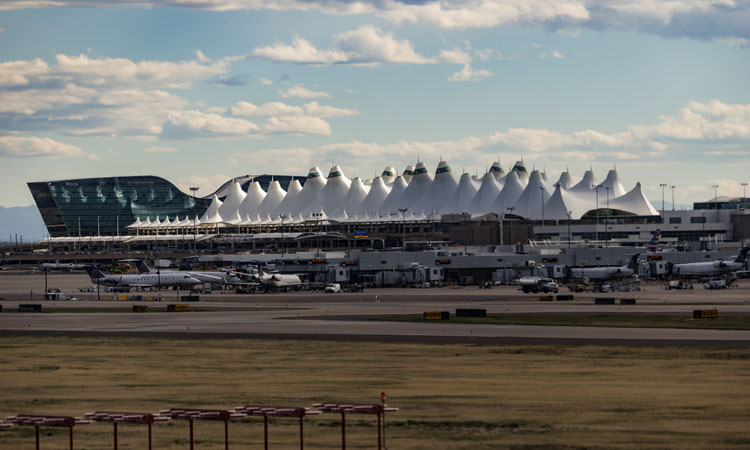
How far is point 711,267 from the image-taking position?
108 metres

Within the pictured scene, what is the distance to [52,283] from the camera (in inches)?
5502

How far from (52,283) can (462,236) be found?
67.5m

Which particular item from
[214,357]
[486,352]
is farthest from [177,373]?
[486,352]

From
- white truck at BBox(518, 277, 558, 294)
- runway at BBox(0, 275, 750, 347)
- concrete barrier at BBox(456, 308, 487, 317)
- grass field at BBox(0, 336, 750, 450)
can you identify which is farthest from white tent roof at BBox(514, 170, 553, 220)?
grass field at BBox(0, 336, 750, 450)

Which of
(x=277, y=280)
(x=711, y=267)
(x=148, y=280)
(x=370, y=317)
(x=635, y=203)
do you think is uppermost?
(x=635, y=203)

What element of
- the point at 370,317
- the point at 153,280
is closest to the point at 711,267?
the point at 370,317

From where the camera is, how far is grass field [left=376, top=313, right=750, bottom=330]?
181ft

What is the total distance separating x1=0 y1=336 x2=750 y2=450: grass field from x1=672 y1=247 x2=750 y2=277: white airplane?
66.2m

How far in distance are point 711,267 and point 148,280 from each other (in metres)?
59.9

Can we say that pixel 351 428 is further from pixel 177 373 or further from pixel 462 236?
pixel 462 236

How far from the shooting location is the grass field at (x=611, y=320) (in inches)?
2175

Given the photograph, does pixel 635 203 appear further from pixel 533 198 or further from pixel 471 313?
pixel 471 313

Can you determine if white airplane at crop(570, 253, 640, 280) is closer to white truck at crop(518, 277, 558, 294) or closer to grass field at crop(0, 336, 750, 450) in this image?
white truck at crop(518, 277, 558, 294)

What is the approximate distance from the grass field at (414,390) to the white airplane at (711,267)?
66174 mm
